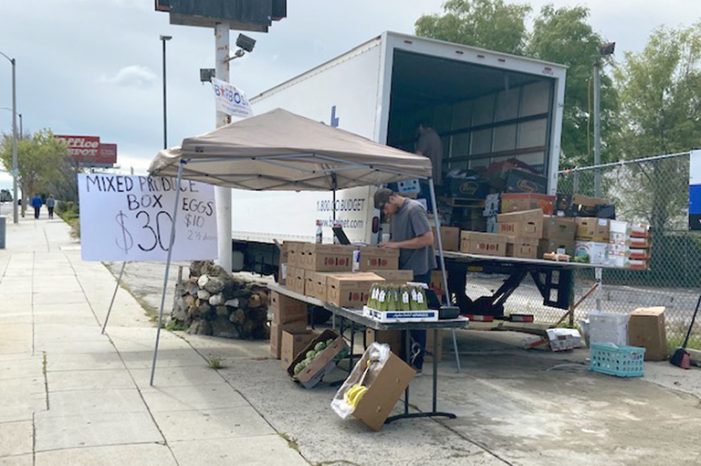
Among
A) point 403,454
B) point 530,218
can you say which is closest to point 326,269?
point 403,454

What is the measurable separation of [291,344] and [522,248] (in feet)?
→ 9.78

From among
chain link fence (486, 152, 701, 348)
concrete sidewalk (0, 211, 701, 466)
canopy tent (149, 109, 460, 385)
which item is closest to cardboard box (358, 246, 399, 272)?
canopy tent (149, 109, 460, 385)

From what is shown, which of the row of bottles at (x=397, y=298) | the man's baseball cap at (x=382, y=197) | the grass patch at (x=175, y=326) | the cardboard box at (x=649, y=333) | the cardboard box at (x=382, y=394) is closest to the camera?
the cardboard box at (x=382, y=394)

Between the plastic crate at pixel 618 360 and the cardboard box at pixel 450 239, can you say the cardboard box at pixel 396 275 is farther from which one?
the plastic crate at pixel 618 360

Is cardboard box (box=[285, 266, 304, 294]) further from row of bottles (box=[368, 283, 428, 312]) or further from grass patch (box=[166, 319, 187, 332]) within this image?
grass patch (box=[166, 319, 187, 332])

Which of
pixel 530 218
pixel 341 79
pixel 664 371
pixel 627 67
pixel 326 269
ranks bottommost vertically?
→ pixel 664 371

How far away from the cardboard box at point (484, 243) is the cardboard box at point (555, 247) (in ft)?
1.87

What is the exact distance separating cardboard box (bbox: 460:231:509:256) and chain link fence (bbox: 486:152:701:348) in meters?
3.86

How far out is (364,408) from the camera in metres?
5.00

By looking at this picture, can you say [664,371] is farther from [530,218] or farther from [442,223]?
[442,223]

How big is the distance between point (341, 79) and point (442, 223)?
91.6 inches

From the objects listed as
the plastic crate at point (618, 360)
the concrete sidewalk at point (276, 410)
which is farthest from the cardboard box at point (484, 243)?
the plastic crate at point (618, 360)

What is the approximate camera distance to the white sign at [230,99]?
318 inches

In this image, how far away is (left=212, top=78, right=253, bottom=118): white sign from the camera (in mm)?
8072
